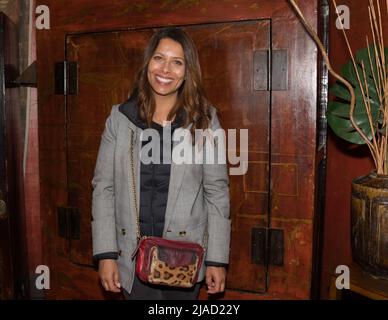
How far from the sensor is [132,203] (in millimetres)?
1558

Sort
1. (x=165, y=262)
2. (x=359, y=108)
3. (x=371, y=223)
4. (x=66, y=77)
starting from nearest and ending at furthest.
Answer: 1. (x=165, y=262)
2. (x=371, y=223)
3. (x=359, y=108)
4. (x=66, y=77)

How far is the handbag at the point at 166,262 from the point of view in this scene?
147cm

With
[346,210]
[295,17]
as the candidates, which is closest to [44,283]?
[346,210]

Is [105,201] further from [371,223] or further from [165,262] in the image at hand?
[371,223]

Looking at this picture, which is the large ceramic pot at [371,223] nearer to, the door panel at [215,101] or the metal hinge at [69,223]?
the door panel at [215,101]

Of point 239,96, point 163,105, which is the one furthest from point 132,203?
point 239,96

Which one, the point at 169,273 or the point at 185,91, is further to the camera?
the point at 185,91

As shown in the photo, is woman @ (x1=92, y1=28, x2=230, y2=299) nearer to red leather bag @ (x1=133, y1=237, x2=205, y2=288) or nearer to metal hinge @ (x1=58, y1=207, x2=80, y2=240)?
red leather bag @ (x1=133, y1=237, x2=205, y2=288)

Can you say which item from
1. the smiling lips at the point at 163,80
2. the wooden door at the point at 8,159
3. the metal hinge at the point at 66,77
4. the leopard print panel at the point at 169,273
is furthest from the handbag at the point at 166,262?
the wooden door at the point at 8,159

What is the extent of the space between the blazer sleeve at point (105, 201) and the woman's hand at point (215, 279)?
40 centimetres

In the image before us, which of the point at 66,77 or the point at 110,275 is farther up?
the point at 66,77

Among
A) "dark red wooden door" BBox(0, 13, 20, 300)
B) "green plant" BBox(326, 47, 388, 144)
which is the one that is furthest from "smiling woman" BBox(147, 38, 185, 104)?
"dark red wooden door" BBox(0, 13, 20, 300)

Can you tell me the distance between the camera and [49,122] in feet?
6.74

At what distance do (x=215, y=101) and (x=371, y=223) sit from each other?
829 millimetres
